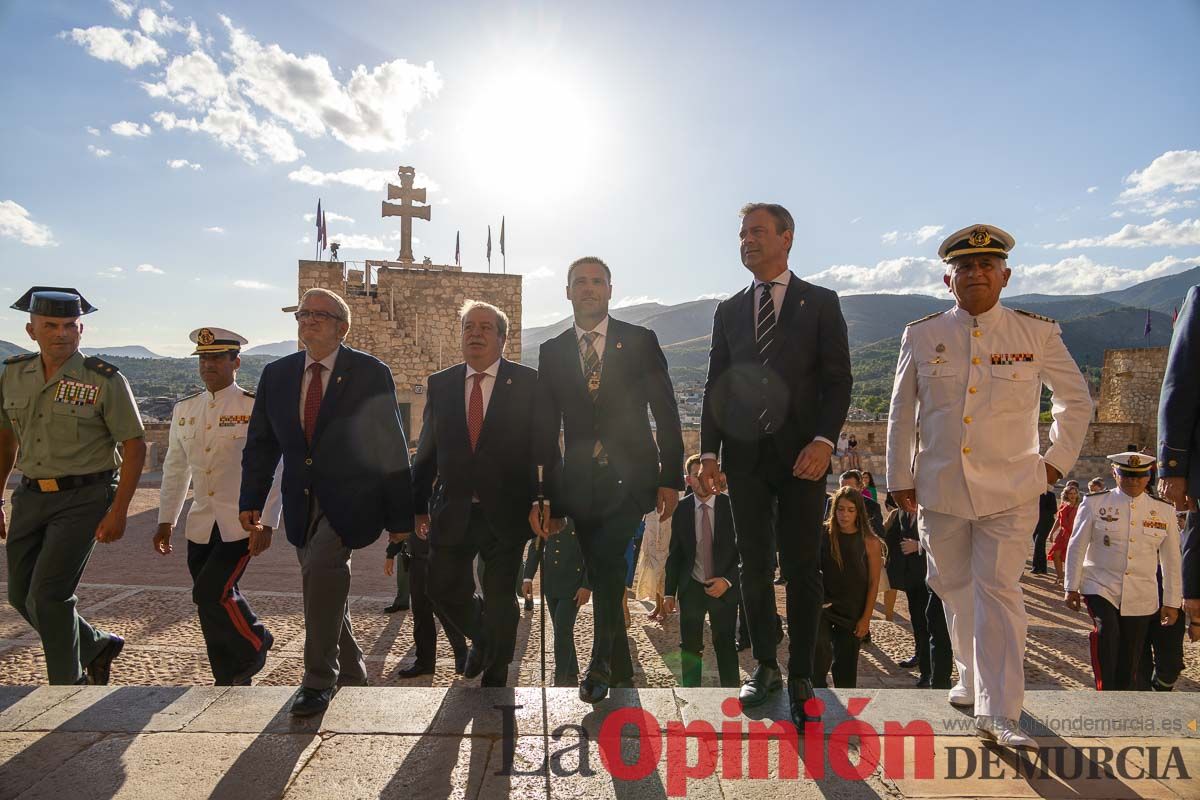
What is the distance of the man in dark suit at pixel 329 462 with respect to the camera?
3076mm

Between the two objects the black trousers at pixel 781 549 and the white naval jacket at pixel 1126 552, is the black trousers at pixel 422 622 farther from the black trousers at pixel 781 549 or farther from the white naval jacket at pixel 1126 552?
the white naval jacket at pixel 1126 552

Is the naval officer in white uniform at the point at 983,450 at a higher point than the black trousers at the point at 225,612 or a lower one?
higher

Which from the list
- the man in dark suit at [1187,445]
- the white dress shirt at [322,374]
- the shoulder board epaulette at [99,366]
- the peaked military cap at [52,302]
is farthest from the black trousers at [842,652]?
the peaked military cap at [52,302]

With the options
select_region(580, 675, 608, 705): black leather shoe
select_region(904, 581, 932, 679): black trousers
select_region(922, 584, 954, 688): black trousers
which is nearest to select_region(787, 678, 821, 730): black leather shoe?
select_region(580, 675, 608, 705): black leather shoe

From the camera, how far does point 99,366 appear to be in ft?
12.7

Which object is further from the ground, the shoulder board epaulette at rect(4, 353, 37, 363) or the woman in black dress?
the shoulder board epaulette at rect(4, 353, 37, 363)

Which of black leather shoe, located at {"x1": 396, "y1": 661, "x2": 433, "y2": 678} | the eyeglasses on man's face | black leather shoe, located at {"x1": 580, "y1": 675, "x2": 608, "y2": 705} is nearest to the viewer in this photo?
black leather shoe, located at {"x1": 580, "y1": 675, "x2": 608, "y2": 705}

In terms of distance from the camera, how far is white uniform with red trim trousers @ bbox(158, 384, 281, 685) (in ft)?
12.1

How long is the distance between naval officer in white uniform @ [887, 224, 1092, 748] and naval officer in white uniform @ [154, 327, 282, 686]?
317 cm

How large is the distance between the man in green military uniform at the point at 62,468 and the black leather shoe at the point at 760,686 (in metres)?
3.35

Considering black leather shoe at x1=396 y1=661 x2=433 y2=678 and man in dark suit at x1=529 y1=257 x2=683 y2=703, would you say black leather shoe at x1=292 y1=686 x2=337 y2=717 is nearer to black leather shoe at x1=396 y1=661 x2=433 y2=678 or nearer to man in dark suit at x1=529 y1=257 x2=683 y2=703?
man in dark suit at x1=529 y1=257 x2=683 y2=703

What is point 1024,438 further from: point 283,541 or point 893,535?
point 283,541

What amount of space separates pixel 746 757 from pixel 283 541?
10.5m

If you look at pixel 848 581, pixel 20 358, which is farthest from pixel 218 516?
pixel 848 581
